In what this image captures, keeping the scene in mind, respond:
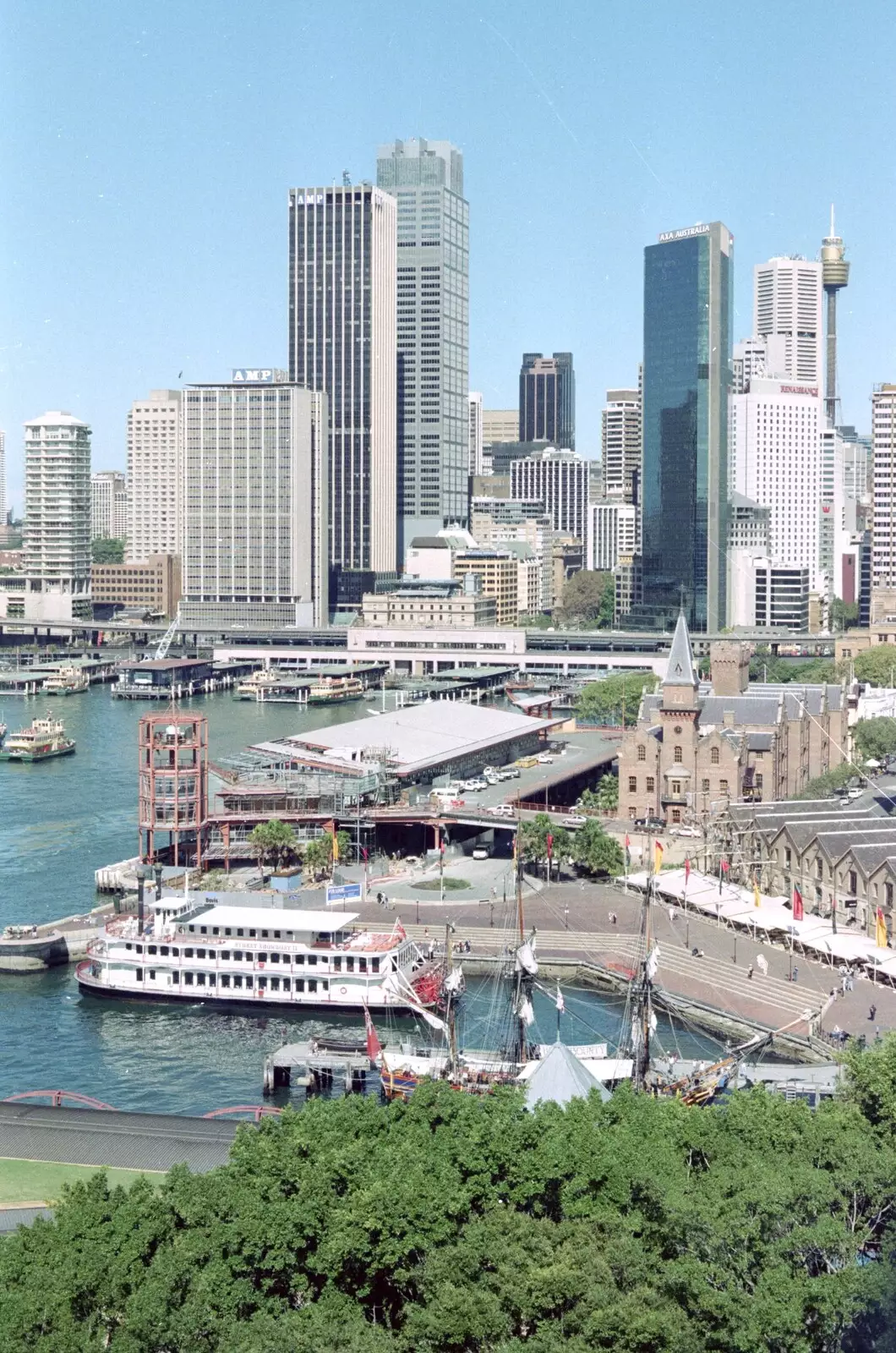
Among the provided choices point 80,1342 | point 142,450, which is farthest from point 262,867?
point 142,450

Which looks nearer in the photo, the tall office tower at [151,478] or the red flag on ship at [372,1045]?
the red flag on ship at [372,1045]

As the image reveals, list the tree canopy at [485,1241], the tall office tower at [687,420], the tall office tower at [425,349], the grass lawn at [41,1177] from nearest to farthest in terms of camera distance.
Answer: the tree canopy at [485,1241] → the grass lawn at [41,1177] → the tall office tower at [687,420] → the tall office tower at [425,349]

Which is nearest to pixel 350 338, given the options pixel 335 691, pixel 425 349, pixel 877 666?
pixel 425 349

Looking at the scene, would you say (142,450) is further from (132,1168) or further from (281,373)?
(132,1168)

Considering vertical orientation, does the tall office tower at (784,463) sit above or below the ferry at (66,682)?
above

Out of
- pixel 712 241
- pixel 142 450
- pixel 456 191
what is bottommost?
pixel 142 450

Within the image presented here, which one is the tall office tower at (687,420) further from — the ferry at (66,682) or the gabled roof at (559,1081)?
the gabled roof at (559,1081)

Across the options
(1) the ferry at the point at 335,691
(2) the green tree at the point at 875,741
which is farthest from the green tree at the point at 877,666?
(1) the ferry at the point at 335,691

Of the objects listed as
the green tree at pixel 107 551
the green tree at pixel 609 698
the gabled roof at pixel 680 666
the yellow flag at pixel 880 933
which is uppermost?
the green tree at pixel 107 551
